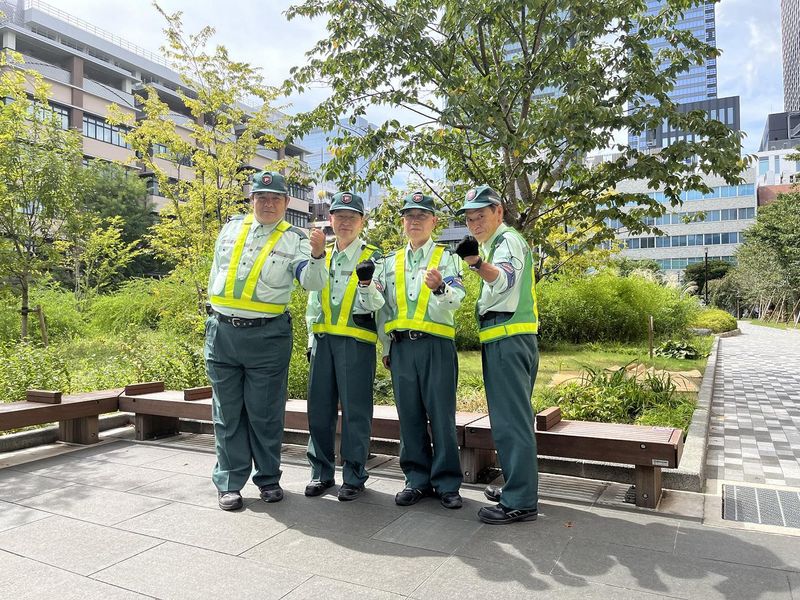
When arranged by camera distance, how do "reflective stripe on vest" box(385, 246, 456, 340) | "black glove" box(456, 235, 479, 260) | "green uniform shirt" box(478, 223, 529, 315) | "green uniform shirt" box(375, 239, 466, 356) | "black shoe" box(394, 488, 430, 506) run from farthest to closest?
"black shoe" box(394, 488, 430, 506) < "reflective stripe on vest" box(385, 246, 456, 340) < "green uniform shirt" box(375, 239, 466, 356) < "green uniform shirt" box(478, 223, 529, 315) < "black glove" box(456, 235, 479, 260)

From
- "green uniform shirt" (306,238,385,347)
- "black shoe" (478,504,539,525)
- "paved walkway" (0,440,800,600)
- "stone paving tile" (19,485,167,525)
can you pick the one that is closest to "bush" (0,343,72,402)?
"paved walkway" (0,440,800,600)

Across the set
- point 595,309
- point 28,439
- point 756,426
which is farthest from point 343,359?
point 595,309

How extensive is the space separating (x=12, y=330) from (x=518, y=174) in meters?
10.3

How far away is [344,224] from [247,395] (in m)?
1.36

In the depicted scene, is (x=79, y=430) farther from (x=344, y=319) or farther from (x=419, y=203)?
(x=419, y=203)

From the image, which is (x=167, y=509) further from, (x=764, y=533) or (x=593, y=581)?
(x=764, y=533)

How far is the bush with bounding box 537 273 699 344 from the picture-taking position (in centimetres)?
1603

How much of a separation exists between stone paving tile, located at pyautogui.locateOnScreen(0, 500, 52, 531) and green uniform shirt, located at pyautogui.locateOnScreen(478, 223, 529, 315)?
3.05 metres

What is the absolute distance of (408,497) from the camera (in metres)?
4.07

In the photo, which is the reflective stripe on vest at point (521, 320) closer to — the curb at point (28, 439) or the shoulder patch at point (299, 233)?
the shoulder patch at point (299, 233)

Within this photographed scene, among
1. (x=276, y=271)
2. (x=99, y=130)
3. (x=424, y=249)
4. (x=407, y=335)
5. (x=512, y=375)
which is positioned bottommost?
(x=512, y=375)

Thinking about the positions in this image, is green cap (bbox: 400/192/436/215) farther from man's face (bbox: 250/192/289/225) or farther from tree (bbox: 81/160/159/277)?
tree (bbox: 81/160/159/277)

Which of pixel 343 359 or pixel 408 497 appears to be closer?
pixel 408 497

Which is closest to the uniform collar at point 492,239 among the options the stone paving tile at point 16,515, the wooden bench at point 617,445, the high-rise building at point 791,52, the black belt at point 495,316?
the black belt at point 495,316
